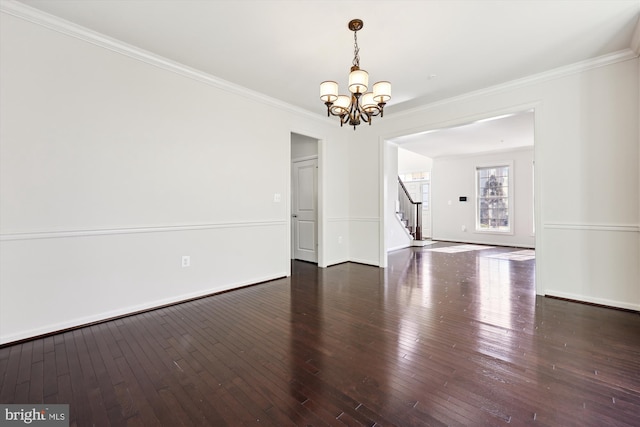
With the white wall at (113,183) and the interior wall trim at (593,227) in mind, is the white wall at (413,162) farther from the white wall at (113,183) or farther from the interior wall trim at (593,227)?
the white wall at (113,183)

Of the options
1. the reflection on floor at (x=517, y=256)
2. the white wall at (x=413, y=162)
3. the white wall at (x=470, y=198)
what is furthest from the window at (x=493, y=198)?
the white wall at (x=413, y=162)

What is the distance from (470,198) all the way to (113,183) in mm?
8641

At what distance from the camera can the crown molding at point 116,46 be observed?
2316 mm

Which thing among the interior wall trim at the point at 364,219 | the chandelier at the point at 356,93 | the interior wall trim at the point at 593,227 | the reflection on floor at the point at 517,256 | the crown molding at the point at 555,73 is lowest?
the reflection on floor at the point at 517,256

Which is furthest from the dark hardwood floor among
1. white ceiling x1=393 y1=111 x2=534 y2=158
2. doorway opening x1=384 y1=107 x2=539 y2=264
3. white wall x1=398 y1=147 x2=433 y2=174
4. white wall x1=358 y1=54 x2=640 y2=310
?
white wall x1=398 y1=147 x2=433 y2=174

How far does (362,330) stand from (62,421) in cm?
200

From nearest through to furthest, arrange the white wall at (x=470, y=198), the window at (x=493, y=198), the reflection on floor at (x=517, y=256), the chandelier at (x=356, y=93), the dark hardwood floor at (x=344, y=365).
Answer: the dark hardwood floor at (x=344, y=365)
the chandelier at (x=356, y=93)
the reflection on floor at (x=517, y=256)
the white wall at (x=470, y=198)
the window at (x=493, y=198)

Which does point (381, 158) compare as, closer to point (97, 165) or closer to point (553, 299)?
point (553, 299)

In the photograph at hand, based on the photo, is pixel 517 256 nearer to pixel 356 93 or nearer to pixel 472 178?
pixel 472 178

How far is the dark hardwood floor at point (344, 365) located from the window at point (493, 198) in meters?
5.45

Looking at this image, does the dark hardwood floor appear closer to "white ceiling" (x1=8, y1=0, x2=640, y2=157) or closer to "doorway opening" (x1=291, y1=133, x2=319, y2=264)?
"doorway opening" (x1=291, y1=133, x2=319, y2=264)

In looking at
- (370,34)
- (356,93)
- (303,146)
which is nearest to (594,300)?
(356,93)

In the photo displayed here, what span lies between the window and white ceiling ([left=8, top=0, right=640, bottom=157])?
5200mm

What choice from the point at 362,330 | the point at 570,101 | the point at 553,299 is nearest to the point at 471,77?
the point at 570,101
